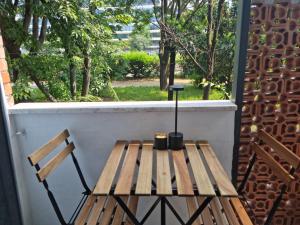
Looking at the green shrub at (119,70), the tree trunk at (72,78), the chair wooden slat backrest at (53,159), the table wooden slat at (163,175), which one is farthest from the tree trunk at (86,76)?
the table wooden slat at (163,175)

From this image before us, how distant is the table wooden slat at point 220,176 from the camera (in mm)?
1172

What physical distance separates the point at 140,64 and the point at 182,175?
8.92 meters

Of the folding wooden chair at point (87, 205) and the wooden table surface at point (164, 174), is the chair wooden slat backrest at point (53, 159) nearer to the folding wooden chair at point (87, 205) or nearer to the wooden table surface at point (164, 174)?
the folding wooden chair at point (87, 205)

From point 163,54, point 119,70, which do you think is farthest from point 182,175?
point 119,70

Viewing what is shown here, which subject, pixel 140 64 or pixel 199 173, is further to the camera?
pixel 140 64

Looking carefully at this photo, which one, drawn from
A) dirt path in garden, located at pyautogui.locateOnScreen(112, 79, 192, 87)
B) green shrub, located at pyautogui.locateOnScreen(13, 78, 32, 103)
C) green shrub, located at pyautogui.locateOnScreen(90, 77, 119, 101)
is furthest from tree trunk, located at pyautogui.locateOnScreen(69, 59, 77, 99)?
dirt path in garden, located at pyautogui.locateOnScreen(112, 79, 192, 87)

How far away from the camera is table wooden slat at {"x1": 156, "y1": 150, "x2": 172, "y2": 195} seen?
3.85 ft

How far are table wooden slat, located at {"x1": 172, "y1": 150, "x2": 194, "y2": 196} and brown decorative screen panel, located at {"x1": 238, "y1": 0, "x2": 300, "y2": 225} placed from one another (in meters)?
0.60

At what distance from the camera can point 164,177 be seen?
1.30m

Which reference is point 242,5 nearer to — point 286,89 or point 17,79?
point 286,89

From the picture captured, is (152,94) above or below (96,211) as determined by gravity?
below

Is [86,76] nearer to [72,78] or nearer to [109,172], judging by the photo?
[72,78]

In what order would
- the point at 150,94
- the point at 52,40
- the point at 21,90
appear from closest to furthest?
the point at 21,90
the point at 52,40
the point at 150,94

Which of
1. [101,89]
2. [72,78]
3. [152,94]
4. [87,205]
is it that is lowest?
[152,94]
